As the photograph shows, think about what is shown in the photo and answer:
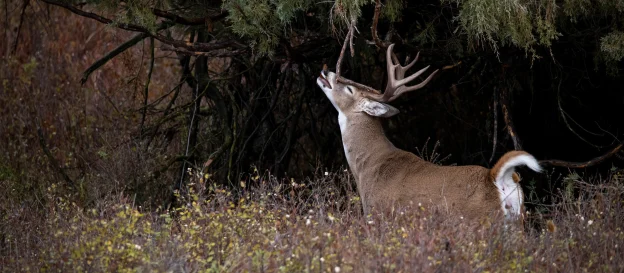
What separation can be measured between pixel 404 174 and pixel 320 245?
1.77 metres

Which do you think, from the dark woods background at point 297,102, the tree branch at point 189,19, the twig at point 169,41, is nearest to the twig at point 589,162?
the dark woods background at point 297,102

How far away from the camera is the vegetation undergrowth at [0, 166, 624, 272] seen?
420 centimetres

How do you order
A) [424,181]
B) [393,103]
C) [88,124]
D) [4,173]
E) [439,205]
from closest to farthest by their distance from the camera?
1. [439,205]
2. [424,181]
3. [4,173]
4. [393,103]
5. [88,124]

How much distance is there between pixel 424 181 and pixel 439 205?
372 millimetres

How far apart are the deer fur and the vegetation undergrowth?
1.07 feet

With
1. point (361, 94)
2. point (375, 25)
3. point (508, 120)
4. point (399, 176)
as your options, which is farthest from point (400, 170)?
point (508, 120)

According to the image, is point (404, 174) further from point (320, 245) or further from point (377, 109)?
point (320, 245)

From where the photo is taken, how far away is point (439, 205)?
541 cm

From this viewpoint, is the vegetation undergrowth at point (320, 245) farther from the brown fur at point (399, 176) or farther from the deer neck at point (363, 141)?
the deer neck at point (363, 141)

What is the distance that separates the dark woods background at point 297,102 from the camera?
6.25 metres

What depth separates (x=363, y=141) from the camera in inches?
255

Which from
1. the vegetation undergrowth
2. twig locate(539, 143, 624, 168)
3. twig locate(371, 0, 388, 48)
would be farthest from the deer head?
the vegetation undergrowth

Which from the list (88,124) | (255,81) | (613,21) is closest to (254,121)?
(255,81)

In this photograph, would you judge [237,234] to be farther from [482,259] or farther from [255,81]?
[255,81]
